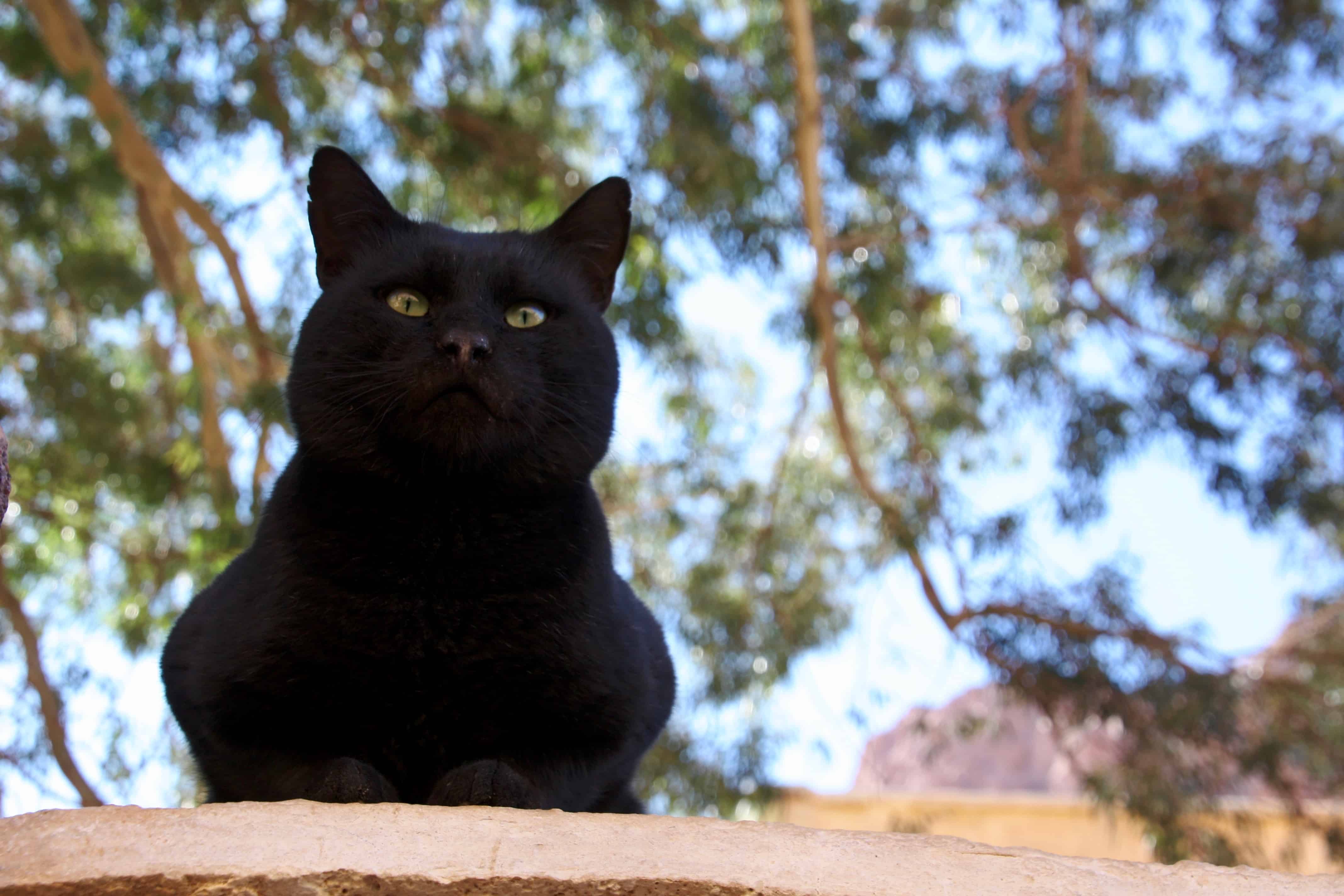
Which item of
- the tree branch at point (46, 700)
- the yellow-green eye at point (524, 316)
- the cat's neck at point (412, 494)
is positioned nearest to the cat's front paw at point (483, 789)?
the cat's neck at point (412, 494)

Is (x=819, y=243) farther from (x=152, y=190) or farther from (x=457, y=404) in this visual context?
(x=457, y=404)

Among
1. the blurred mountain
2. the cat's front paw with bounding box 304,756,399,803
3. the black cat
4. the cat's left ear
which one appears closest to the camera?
the cat's front paw with bounding box 304,756,399,803

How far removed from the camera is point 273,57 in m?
4.84

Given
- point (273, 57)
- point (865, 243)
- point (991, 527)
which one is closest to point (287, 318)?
point (273, 57)

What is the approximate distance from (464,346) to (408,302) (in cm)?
18

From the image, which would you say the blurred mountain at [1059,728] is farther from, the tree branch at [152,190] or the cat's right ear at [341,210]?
the cat's right ear at [341,210]

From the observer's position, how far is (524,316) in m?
1.77

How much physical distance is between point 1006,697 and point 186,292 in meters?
3.55

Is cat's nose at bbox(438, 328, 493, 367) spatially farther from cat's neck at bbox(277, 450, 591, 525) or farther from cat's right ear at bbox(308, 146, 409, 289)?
cat's right ear at bbox(308, 146, 409, 289)

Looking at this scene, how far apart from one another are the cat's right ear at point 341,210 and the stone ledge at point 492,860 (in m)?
0.84

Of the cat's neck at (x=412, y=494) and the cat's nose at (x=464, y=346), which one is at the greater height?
the cat's nose at (x=464, y=346)

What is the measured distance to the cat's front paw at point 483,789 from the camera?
4.86ft

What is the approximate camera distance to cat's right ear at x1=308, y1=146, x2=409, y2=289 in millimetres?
1886

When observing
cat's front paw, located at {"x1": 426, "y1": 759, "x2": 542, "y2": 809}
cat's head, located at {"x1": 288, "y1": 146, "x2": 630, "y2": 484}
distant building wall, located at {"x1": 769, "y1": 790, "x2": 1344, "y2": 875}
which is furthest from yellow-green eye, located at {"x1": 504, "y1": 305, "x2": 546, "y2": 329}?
distant building wall, located at {"x1": 769, "y1": 790, "x2": 1344, "y2": 875}
